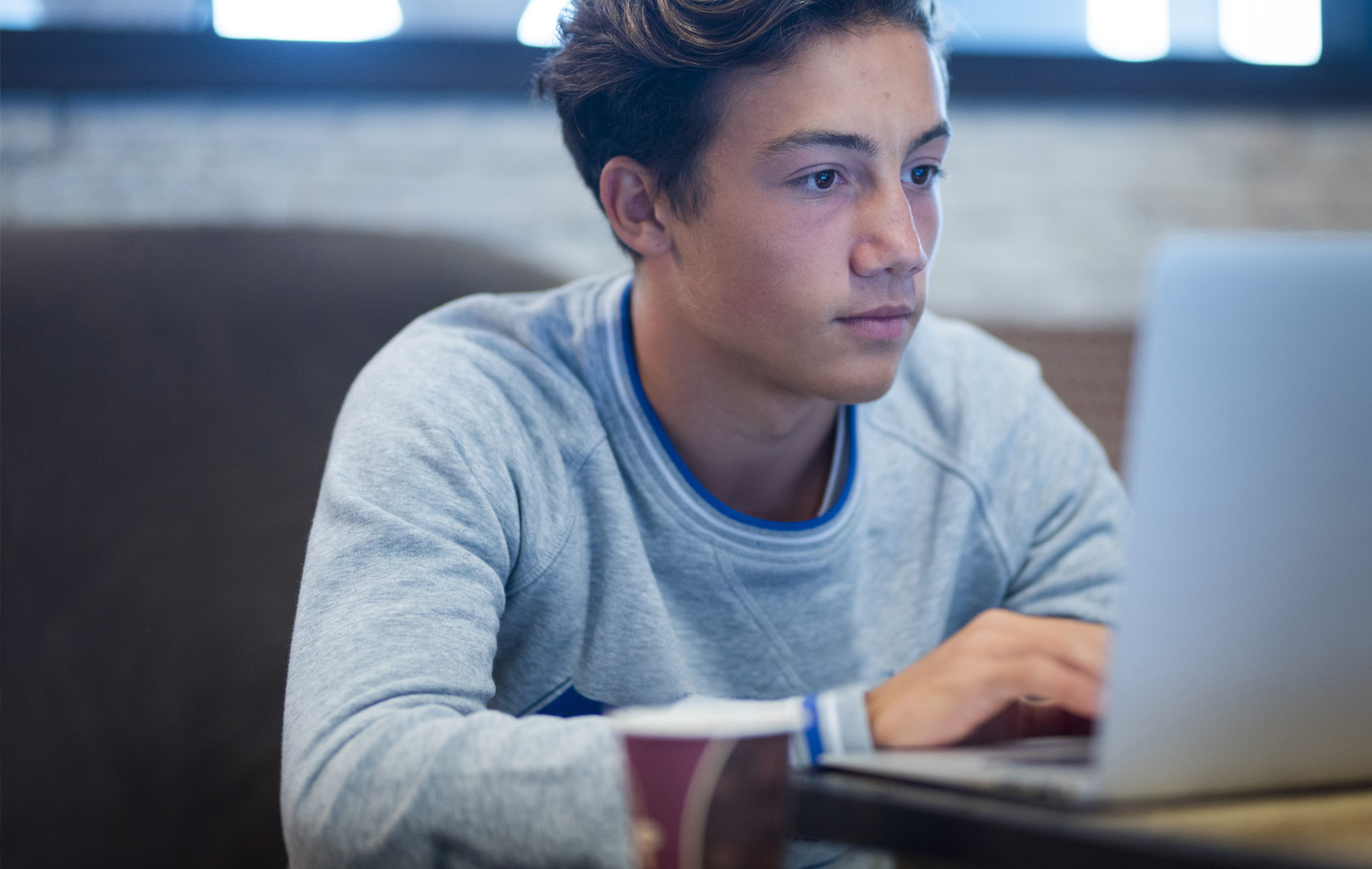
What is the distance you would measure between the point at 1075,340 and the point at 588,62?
973 mm

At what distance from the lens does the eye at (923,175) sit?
1.03 m

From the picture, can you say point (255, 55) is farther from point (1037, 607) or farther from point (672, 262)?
point (1037, 607)

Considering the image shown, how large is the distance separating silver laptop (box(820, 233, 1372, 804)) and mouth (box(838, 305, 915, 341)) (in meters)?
0.55

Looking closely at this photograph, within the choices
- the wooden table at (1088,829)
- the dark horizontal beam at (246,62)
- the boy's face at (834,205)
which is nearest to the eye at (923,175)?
the boy's face at (834,205)

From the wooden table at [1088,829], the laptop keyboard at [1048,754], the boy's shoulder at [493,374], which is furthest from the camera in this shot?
the boy's shoulder at [493,374]

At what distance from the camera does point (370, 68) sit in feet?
7.02

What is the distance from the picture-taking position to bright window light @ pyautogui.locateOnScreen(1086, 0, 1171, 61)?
2441 millimetres

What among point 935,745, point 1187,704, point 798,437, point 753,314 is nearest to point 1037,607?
point 798,437

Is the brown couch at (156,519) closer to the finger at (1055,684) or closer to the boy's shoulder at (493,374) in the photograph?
the boy's shoulder at (493,374)

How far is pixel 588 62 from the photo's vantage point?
1157 mm

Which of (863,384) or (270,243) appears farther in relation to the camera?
(270,243)

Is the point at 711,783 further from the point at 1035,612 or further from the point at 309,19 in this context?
the point at 309,19

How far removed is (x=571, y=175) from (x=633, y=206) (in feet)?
3.72

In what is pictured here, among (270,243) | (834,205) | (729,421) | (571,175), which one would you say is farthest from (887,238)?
(571,175)
